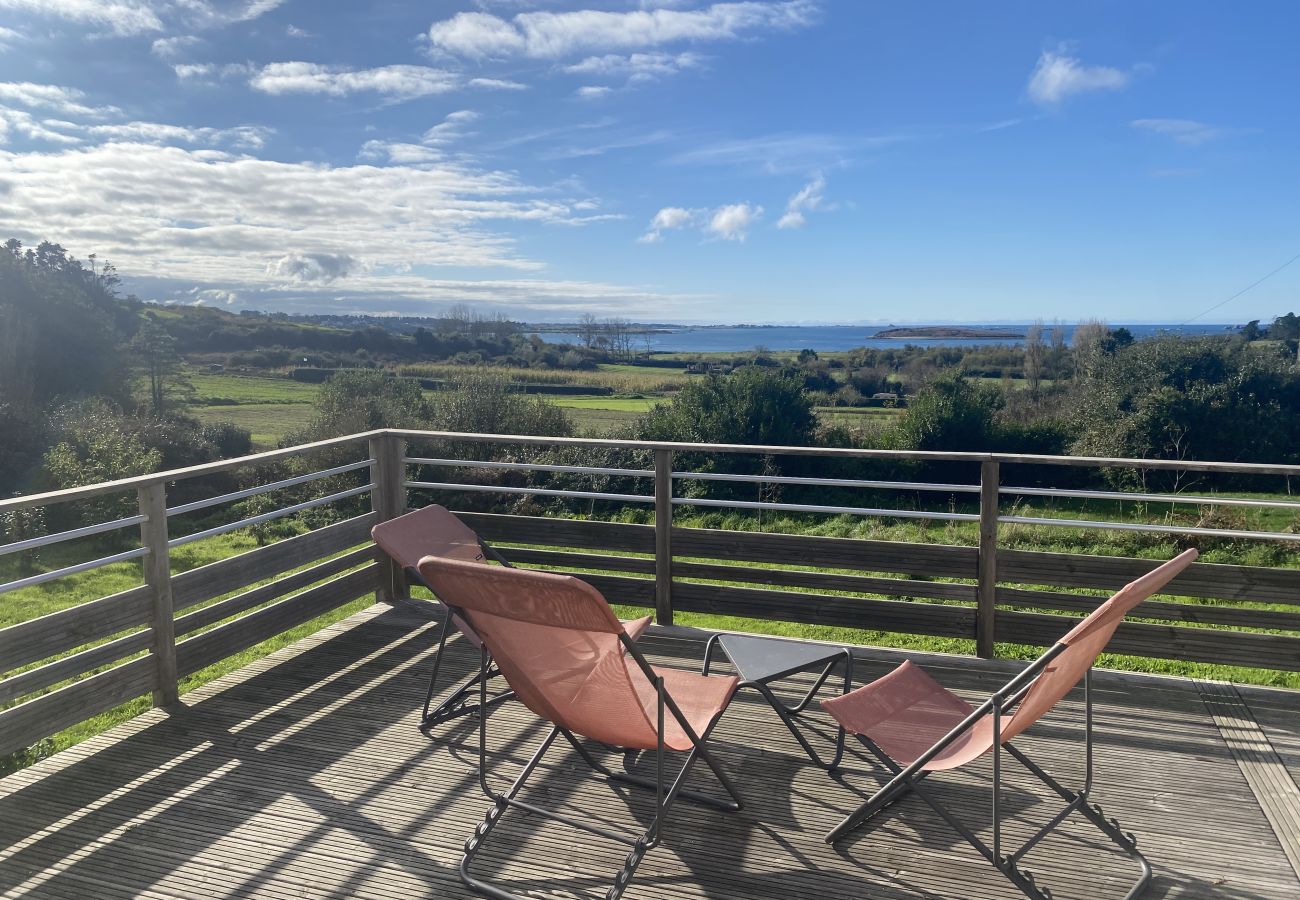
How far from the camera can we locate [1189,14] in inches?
413

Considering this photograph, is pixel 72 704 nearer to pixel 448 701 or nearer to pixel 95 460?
pixel 448 701

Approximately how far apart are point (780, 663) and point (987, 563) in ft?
5.38

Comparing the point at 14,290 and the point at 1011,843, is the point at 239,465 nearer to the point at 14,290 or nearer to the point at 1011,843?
the point at 1011,843

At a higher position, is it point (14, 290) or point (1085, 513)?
point (14, 290)

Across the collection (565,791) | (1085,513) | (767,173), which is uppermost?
(767,173)

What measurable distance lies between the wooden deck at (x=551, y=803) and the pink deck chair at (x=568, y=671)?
0.10 m

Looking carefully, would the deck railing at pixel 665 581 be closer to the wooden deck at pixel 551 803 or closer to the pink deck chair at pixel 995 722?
the wooden deck at pixel 551 803

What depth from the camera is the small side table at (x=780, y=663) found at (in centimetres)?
299

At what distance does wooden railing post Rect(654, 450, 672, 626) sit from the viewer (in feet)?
15.6

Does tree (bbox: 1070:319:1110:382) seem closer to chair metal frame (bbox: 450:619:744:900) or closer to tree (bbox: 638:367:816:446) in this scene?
tree (bbox: 638:367:816:446)

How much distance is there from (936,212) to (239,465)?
22.7 metres

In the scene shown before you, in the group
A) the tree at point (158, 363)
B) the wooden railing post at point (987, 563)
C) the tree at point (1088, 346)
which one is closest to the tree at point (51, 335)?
the tree at point (158, 363)

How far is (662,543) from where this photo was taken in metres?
4.84

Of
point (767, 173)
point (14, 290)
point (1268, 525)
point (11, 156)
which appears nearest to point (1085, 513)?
point (1268, 525)
